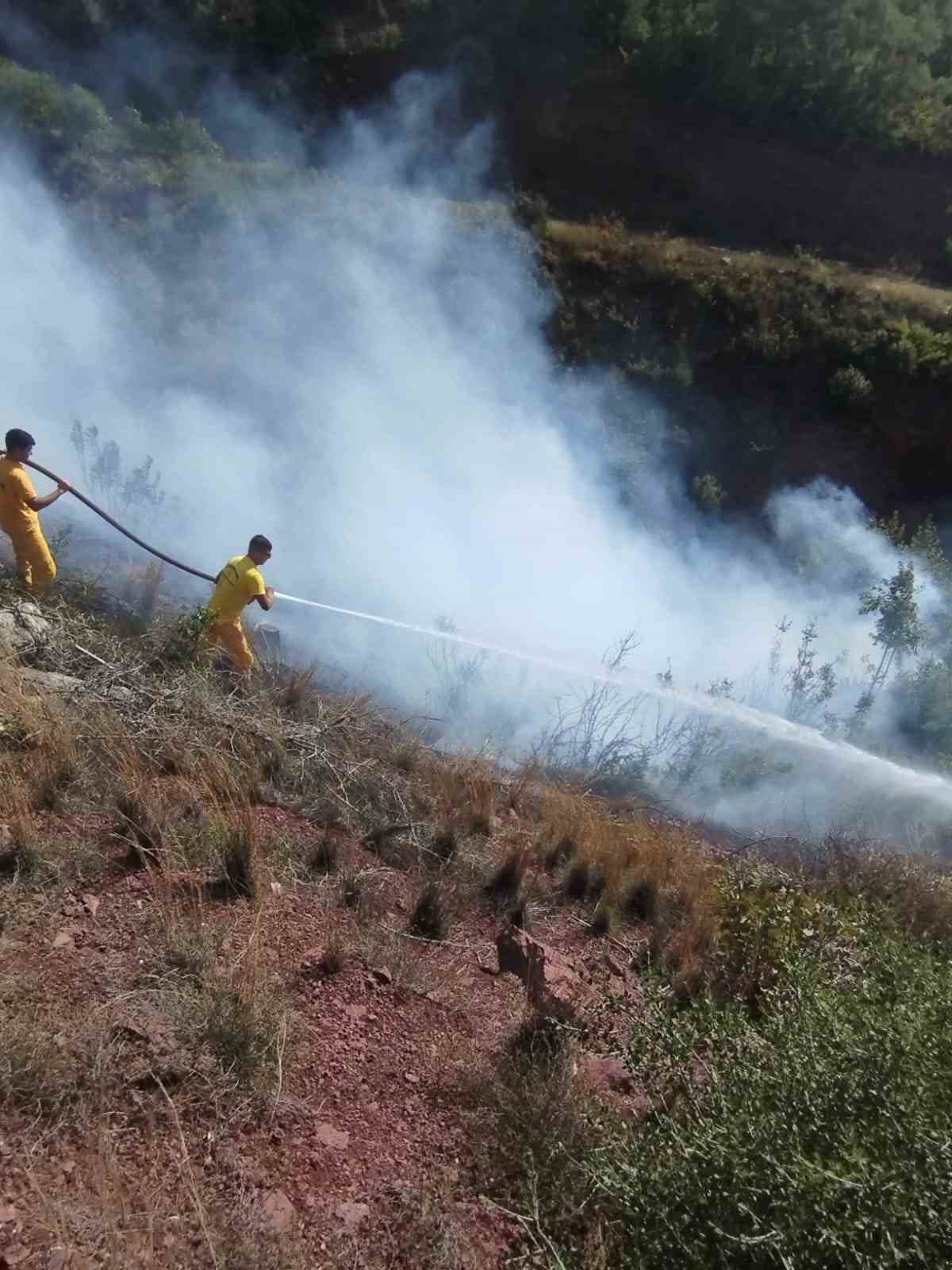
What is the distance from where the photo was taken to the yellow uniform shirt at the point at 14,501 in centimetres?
564

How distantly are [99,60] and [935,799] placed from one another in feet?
71.3

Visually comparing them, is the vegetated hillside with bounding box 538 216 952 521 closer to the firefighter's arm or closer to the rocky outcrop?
the firefighter's arm

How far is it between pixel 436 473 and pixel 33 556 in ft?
22.6

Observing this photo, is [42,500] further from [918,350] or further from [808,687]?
[918,350]

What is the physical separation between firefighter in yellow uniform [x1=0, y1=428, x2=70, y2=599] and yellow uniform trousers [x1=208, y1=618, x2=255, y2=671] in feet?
3.55

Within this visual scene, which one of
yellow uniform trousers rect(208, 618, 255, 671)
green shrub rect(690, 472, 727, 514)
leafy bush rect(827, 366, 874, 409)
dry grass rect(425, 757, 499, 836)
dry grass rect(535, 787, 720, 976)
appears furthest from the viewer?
leafy bush rect(827, 366, 874, 409)

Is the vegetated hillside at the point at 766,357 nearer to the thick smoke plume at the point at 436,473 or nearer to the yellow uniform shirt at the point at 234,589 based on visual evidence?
the thick smoke plume at the point at 436,473

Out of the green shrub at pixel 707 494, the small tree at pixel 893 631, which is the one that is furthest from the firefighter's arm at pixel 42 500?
the green shrub at pixel 707 494

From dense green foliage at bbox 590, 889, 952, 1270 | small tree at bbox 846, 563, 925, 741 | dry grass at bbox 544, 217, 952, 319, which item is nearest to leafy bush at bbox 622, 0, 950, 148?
dry grass at bbox 544, 217, 952, 319

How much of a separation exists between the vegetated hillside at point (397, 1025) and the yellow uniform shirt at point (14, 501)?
3.93 ft

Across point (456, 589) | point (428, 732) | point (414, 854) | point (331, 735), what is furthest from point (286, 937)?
point (456, 589)

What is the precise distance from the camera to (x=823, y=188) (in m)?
20.7

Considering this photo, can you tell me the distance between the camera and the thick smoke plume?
8336 millimetres

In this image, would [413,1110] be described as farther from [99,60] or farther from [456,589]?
[99,60]
